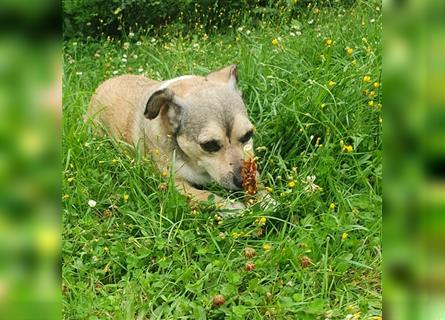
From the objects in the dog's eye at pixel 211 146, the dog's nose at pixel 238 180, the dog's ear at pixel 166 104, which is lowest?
the dog's nose at pixel 238 180

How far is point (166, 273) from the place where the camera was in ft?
12.1

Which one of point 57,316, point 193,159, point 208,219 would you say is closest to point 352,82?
point 193,159

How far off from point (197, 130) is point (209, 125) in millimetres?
107

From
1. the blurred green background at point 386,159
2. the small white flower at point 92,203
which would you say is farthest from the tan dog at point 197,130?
the blurred green background at point 386,159

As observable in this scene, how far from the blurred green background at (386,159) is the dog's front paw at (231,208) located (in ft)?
10.3

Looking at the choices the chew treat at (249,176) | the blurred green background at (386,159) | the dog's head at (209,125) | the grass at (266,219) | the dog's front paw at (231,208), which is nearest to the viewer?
the blurred green background at (386,159)

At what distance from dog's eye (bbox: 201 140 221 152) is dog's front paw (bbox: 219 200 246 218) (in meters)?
0.46

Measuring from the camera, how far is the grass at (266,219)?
3438 mm

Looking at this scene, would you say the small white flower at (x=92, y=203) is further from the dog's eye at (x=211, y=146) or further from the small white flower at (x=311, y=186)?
the small white flower at (x=311, y=186)

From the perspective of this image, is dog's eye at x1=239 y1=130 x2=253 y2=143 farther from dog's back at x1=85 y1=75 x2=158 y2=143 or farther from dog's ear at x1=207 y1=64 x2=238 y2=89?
dog's back at x1=85 y1=75 x2=158 y2=143

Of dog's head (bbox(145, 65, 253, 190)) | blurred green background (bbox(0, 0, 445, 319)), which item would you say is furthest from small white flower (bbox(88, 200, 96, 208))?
blurred green background (bbox(0, 0, 445, 319))

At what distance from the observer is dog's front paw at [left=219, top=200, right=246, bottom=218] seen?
420 centimetres

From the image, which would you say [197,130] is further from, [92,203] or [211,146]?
[92,203]

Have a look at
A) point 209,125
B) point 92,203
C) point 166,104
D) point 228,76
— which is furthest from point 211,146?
point 92,203
